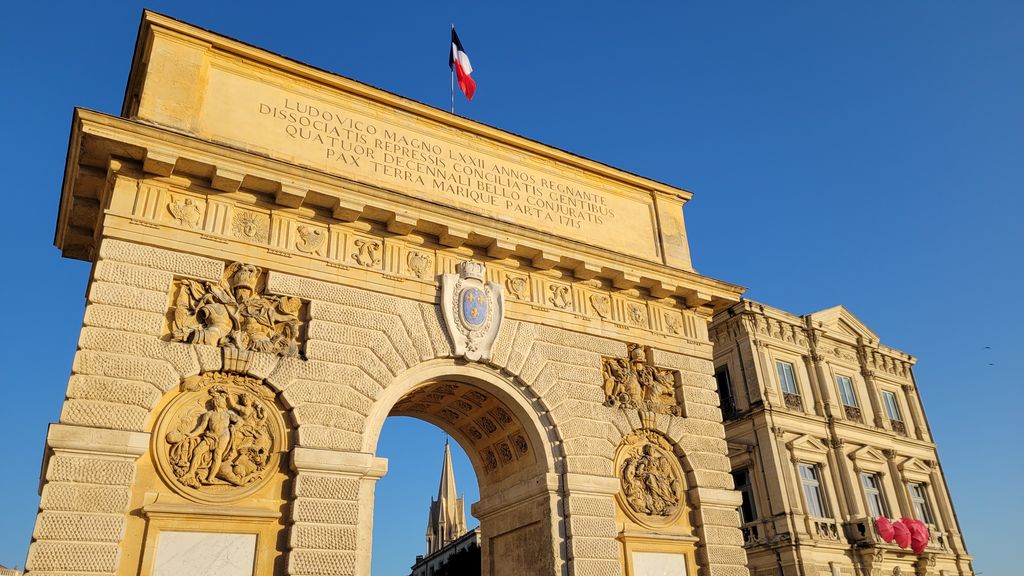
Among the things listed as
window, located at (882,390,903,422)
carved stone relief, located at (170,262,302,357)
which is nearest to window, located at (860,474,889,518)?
window, located at (882,390,903,422)

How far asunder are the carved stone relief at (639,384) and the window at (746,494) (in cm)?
1160

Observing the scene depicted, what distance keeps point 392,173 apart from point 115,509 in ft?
22.5

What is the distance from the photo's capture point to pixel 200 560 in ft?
32.1

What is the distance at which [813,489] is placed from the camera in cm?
2514

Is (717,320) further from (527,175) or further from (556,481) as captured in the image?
(556,481)

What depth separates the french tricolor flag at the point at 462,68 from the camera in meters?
16.6

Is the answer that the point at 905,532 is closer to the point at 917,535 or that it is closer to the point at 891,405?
the point at 917,535

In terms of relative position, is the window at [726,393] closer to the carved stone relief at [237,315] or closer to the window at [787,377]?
the window at [787,377]

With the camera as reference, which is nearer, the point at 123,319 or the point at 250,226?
the point at 123,319

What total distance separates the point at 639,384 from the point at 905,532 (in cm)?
1655

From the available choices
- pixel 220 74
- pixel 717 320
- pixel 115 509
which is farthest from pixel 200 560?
pixel 717 320

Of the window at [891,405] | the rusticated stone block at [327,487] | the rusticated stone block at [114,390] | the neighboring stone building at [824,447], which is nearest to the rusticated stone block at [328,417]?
the rusticated stone block at [327,487]

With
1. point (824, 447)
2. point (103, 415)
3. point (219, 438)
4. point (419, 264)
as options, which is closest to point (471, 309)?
point (419, 264)

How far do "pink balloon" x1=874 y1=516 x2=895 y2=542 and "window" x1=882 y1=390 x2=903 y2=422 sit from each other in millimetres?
5334
